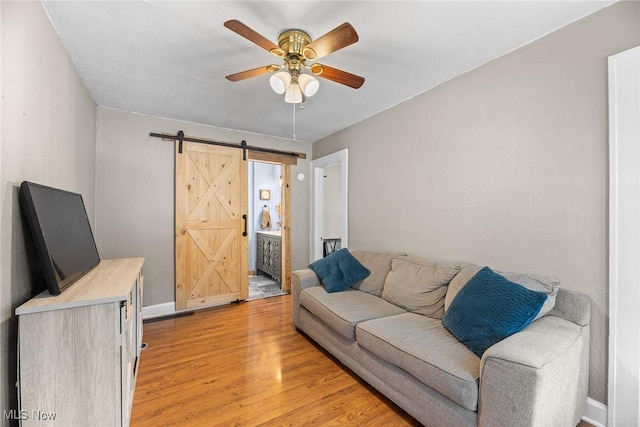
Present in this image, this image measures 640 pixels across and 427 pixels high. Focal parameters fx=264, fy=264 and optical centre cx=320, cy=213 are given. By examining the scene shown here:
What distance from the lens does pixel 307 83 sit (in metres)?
1.89

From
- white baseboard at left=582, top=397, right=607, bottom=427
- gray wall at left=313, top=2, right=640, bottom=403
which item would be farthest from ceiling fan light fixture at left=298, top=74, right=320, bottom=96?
white baseboard at left=582, top=397, right=607, bottom=427

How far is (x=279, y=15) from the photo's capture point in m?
1.66

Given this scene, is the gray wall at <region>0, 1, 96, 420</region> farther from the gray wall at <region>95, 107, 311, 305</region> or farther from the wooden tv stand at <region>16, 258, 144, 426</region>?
the gray wall at <region>95, 107, 311, 305</region>

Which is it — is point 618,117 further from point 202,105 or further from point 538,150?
point 202,105

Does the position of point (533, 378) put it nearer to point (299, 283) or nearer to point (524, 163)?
point (524, 163)

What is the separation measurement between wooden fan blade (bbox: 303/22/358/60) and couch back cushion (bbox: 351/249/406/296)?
204cm

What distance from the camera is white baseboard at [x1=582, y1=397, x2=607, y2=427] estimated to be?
5.18 ft

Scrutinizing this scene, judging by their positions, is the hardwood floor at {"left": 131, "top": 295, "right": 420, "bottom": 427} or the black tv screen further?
the hardwood floor at {"left": 131, "top": 295, "right": 420, "bottom": 427}

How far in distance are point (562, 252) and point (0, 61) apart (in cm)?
323

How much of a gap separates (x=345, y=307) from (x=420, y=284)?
68 centimetres

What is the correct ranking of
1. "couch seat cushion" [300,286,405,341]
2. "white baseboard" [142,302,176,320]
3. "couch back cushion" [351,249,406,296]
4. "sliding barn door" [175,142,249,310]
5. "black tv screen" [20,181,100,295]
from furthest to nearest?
"sliding barn door" [175,142,249,310]
"white baseboard" [142,302,176,320]
"couch back cushion" [351,249,406,296]
"couch seat cushion" [300,286,405,341]
"black tv screen" [20,181,100,295]

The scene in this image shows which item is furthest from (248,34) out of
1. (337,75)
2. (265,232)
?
(265,232)

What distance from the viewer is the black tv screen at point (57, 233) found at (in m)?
1.33

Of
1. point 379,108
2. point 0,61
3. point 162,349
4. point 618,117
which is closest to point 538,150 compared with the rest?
point 618,117
